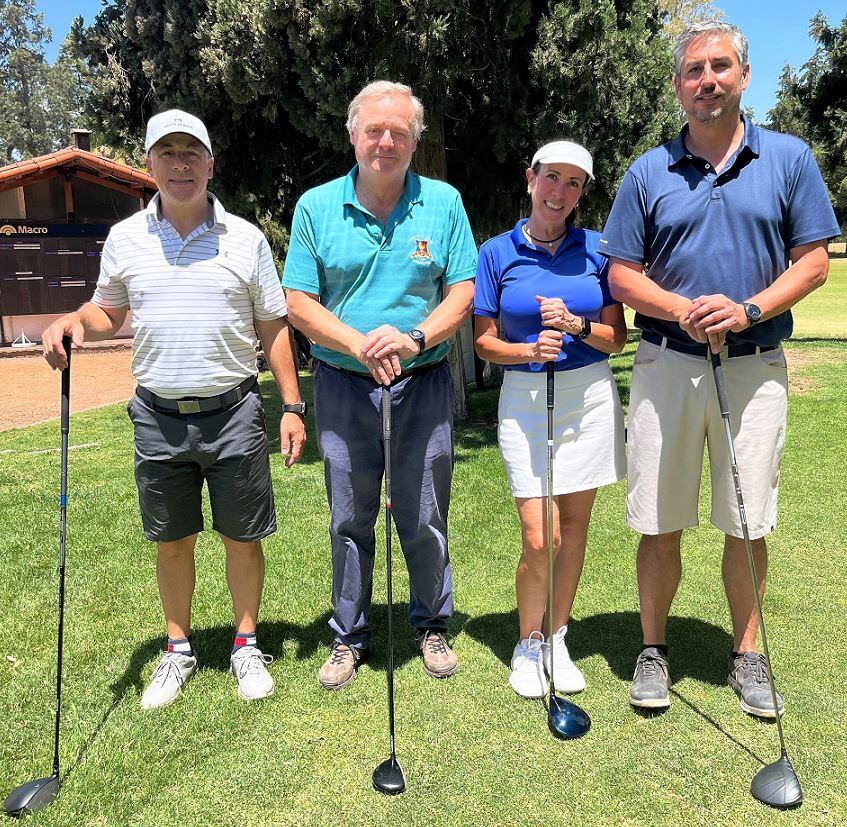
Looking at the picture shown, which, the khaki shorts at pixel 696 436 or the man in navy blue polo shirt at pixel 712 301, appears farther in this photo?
the khaki shorts at pixel 696 436

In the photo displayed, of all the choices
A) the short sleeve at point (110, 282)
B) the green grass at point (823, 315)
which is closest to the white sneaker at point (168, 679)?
the short sleeve at point (110, 282)

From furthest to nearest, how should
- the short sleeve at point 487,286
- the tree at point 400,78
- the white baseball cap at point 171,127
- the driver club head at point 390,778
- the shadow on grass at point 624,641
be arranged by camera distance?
1. the tree at point 400,78
2. the shadow on grass at point 624,641
3. the short sleeve at point 487,286
4. the white baseball cap at point 171,127
5. the driver club head at point 390,778

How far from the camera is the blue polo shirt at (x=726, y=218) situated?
2.70 metres

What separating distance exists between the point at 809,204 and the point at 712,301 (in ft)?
1.67

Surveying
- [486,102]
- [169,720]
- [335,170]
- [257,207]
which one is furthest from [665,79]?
[169,720]

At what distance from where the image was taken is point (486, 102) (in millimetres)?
7590

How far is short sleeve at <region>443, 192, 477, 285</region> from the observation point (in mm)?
3111

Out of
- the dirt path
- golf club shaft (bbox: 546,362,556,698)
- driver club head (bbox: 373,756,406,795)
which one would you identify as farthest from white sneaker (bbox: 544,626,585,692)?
the dirt path

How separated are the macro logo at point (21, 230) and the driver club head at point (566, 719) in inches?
716

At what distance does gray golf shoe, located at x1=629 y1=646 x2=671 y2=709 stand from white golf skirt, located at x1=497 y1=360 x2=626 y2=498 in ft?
2.48

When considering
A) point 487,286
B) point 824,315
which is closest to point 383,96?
point 487,286

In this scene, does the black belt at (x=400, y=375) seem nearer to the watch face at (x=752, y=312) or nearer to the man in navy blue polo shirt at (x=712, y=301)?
the man in navy blue polo shirt at (x=712, y=301)

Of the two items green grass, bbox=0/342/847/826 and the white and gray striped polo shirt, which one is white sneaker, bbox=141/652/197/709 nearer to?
green grass, bbox=0/342/847/826

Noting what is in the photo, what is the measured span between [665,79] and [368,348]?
21.6 feet
